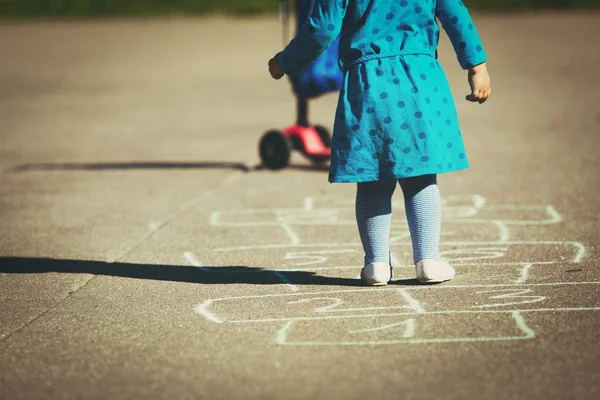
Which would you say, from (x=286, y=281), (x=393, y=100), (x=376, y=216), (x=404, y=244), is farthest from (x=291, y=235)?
(x=393, y=100)

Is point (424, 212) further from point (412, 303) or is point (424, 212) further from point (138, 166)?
point (138, 166)

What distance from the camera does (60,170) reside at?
29.3ft

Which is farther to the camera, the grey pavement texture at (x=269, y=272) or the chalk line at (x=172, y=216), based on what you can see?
the chalk line at (x=172, y=216)

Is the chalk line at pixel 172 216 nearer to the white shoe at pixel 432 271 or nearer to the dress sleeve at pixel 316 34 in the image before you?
the dress sleeve at pixel 316 34

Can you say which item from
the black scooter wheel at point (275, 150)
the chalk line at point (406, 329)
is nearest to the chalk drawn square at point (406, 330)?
the chalk line at point (406, 329)

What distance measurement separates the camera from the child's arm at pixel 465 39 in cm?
468

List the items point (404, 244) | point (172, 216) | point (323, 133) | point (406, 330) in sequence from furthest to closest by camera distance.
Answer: point (323, 133), point (172, 216), point (404, 244), point (406, 330)

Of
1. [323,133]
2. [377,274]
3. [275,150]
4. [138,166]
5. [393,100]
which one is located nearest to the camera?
[393,100]

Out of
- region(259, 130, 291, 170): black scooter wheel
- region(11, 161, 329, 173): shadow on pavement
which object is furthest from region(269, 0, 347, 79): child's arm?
region(11, 161, 329, 173): shadow on pavement

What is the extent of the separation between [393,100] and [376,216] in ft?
1.66

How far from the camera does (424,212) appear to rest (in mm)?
4785

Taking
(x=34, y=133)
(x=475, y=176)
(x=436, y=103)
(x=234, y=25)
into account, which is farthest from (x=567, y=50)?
(x=436, y=103)

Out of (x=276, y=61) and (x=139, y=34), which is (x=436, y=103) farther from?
(x=139, y=34)

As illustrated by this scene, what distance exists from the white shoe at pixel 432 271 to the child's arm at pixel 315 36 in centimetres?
96
